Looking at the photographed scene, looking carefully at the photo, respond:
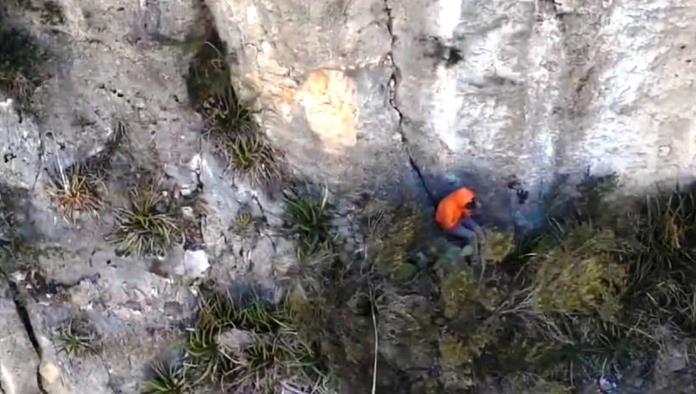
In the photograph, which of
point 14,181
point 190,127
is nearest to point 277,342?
point 190,127

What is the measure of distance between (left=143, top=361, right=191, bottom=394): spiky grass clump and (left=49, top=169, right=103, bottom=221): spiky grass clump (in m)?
0.83

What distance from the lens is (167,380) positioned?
4805 millimetres

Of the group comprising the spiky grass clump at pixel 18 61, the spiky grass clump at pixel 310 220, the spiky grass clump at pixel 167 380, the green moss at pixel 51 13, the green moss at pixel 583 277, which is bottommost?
the spiky grass clump at pixel 167 380

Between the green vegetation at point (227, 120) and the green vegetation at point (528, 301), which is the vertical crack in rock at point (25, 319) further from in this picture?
the green vegetation at point (528, 301)

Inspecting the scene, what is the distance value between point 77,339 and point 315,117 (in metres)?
1.65

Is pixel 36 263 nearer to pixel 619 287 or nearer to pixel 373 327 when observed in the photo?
pixel 373 327

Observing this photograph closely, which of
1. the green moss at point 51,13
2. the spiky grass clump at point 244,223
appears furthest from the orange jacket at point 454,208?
the green moss at point 51,13

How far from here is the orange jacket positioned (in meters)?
4.66

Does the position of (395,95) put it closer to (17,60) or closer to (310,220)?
(310,220)

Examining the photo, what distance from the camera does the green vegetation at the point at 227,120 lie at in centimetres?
469

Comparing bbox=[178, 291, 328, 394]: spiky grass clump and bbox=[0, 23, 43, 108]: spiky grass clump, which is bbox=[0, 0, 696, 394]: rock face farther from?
bbox=[178, 291, 328, 394]: spiky grass clump

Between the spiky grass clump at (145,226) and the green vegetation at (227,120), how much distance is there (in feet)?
1.32

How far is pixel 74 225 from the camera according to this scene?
4.84 metres

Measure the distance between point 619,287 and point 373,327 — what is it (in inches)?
45.4
